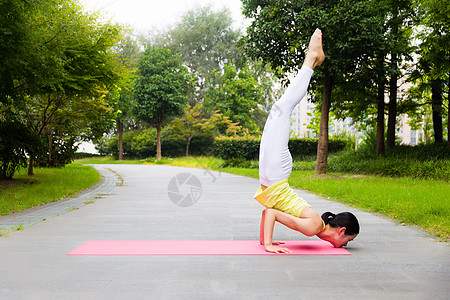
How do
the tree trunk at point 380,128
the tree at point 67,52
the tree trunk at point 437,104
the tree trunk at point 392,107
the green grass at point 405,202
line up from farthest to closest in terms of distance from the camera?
the tree trunk at point 392,107 < the tree trunk at point 380,128 < the tree trunk at point 437,104 < the tree at point 67,52 < the green grass at point 405,202

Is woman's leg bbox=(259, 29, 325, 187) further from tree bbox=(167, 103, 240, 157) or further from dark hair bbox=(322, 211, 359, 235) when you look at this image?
tree bbox=(167, 103, 240, 157)

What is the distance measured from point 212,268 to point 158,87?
1193 inches

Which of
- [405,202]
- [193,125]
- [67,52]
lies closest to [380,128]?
[405,202]

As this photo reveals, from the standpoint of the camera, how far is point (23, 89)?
938 centimetres

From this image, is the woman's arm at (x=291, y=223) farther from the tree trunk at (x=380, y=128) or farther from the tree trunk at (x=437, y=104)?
the tree trunk at (x=437, y=104)

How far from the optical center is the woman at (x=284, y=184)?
3979 mm

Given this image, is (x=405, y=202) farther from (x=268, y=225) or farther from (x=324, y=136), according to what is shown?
(x=324, y=136)

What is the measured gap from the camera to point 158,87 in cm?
3241

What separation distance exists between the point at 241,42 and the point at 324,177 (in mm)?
6133

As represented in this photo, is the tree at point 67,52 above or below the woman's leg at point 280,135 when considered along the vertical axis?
above

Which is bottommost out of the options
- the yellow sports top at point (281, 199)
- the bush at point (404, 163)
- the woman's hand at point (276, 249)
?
the woman's hand at point (276, 249)

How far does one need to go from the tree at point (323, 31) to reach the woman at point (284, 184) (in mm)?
8964

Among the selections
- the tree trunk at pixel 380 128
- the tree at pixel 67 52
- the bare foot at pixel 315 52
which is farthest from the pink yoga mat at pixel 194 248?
the tree trunk at pixel 380 128

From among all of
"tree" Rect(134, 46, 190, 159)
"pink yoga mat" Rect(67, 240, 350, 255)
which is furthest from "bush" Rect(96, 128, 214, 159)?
"pink yoga mat" Rect(67, 240, 350, 255)
